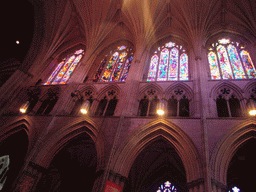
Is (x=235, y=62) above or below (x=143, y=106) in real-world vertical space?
above

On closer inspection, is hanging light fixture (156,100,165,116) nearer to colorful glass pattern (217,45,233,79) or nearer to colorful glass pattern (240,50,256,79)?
colorful glass pattern (217,45,233,79)

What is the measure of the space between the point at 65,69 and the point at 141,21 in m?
6.12

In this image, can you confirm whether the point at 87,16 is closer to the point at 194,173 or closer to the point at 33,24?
the point at 33,24

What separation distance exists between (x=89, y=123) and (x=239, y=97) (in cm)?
664

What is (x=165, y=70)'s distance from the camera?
1144 cm

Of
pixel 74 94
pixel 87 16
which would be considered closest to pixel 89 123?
Answer: pixel 74 94

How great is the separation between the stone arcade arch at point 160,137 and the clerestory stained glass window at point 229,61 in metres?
4.24

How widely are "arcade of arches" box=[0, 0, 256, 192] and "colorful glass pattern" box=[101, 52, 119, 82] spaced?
0.24 ft

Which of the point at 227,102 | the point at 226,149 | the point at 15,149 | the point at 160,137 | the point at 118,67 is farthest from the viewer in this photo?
the point at 118,67

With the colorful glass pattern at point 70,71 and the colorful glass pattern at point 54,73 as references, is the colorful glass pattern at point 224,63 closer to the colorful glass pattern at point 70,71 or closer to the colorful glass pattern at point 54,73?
the colorful glass pattern at point 70,71

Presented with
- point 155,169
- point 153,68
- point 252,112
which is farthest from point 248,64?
point 155,169

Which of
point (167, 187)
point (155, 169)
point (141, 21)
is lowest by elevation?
point (167, 187)

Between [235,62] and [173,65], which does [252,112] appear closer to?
[235,62]

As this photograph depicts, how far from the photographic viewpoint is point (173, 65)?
38.2 ft
